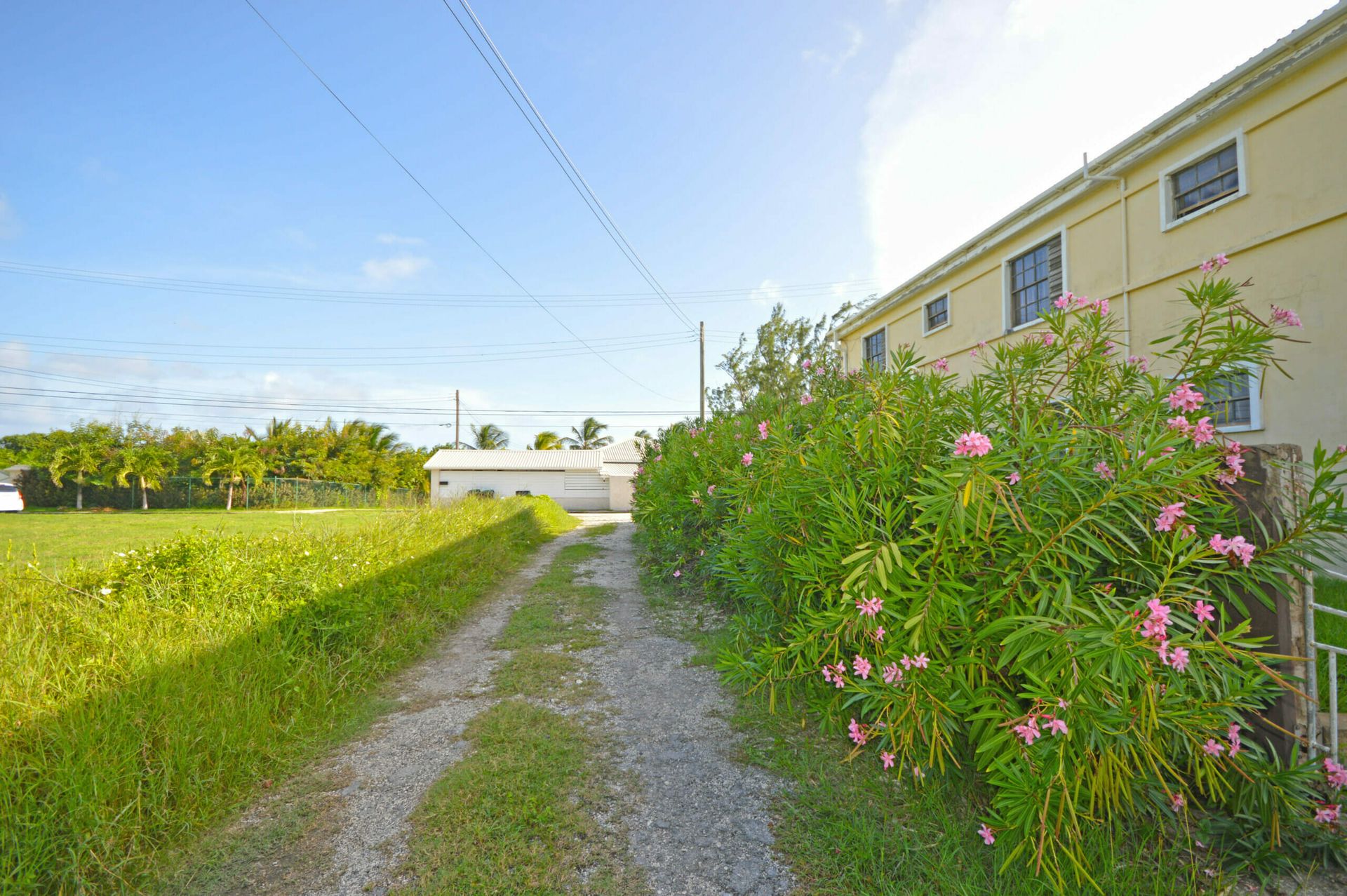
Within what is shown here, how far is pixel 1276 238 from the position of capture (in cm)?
650

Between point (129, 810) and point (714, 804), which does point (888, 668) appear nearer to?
point (714, 804)

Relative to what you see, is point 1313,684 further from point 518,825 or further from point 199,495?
point 199,495

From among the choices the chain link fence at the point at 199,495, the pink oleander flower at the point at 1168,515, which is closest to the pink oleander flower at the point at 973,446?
the pink oleander flower at the point at 1168,515

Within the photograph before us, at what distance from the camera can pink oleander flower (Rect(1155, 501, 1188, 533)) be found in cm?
172

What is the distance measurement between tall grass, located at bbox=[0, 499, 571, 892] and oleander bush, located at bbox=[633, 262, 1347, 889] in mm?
2515

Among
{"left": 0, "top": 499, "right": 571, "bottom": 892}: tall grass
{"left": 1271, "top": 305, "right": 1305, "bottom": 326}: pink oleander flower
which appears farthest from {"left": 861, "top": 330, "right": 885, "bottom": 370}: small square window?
{"left": 0, "top": 499, "right": 571, "bottom": 892}: tall grass

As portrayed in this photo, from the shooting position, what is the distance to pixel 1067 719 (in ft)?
5.13

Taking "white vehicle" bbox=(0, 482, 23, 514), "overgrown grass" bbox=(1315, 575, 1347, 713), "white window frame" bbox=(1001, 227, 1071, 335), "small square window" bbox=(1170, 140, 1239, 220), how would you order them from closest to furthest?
"overgrown grass" bbox=(1315, 575, 1347, 713), "small square window" bbox=(1170, 140, 1239, 220), "white window frame" bbox=(1001, 227, 1071, 335), "white vehicle" bbox=(0, 482, 23, 514)

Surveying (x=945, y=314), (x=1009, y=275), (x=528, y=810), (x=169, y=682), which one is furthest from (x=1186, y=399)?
(x=945, y=314)

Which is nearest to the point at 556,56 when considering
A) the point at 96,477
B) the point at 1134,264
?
the point at 1134,264

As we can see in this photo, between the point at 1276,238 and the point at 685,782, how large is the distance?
28.6 ft

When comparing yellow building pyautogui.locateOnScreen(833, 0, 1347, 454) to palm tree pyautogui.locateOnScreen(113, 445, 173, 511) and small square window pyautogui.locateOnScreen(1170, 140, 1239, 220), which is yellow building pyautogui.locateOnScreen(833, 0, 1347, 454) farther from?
palm tree pyautogui.locateOnScreen(113, 445, 173, 511)

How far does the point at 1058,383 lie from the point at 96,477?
33.2m

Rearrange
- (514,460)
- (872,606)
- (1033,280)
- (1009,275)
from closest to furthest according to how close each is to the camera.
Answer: (872,606), (1033,280), (1009,275), (514,460)
